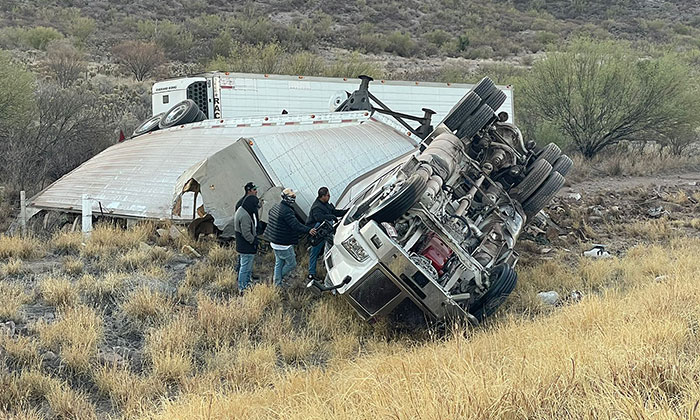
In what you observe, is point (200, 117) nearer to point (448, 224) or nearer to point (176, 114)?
point (176, 114)

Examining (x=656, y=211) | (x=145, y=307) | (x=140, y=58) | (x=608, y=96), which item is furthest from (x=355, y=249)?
(x=140, y=58)

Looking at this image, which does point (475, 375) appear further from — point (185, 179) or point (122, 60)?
point (122, 60)

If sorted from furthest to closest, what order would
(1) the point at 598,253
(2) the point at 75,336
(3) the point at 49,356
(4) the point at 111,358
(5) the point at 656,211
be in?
1. (5) the point at 656,211
2. (1) the point at 598,253
3. (2) the point at 75,336
4. (4) the point at 111,358
5. (3) the point at 49,356

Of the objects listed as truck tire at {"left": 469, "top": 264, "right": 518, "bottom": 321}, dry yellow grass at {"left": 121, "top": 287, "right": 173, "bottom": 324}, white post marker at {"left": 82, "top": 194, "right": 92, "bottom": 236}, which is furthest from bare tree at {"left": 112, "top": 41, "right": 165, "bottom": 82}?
truck tire at {"left": 469, "top": 264, "right": 518, "bottom": 321}

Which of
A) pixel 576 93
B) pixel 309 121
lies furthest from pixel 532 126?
pixel 309 121

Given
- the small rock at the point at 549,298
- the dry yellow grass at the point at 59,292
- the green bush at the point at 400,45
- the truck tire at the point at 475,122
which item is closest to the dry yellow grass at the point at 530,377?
the small rock at the point at 549,298

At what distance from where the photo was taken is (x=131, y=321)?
277 inches

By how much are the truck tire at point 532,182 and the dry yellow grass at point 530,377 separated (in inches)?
97.7

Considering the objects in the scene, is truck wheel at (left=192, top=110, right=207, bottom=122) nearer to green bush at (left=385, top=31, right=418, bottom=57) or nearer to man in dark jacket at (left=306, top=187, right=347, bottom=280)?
man in dark jacket at (left=306, top=187, right=347, bottom=280)

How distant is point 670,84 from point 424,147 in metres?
17.0

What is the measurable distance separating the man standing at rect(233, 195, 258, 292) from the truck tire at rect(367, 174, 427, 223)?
216 centimetres

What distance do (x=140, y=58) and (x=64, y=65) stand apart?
15.2 feet

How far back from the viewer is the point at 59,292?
7.47 meters

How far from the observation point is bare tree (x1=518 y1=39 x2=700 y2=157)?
71.1ft
